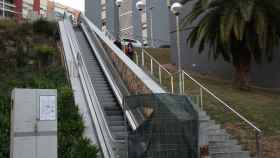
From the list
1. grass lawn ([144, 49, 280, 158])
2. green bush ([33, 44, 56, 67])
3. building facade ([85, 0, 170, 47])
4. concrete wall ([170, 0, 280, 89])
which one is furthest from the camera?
building facade ([85, 0, 170, 47])

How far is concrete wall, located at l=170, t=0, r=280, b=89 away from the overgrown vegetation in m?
7.05

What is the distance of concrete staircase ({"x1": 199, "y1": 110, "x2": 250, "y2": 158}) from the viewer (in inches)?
474

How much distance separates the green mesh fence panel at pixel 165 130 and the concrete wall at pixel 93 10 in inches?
1860

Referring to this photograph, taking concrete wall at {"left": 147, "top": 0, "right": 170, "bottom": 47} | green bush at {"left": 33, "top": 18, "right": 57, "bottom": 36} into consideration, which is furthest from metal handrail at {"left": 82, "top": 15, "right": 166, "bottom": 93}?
concrete wall at {"left": 147, "top": 0, "right": 170, "bottom": 47}

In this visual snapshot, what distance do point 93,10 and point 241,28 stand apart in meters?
39.5

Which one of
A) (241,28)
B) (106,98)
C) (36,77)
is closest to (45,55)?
(36,77)

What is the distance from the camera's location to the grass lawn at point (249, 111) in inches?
517

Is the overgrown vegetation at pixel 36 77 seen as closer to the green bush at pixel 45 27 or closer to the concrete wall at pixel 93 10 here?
the green bush at pixel 45 27

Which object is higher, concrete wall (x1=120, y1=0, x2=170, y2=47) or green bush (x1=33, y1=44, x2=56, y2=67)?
concrete wall (x1=120, y1=0, x2=170, y2=47)

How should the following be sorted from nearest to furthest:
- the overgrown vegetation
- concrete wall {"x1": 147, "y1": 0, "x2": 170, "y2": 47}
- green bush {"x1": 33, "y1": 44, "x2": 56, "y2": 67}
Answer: the overgrown vegetation, green bush {"x1": 33, "y1": 44, "x2": 56, "y2": 67}, concrete wall {"x1": 147, "y1": 0, "x2": 170, "y2": 47}

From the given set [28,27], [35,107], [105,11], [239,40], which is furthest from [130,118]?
[105,11]

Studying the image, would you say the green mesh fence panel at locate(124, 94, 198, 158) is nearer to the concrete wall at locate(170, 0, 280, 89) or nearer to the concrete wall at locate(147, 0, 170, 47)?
the concrete wall at locate(170, 0, 280, 89)

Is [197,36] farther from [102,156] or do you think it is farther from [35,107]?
[35,107]

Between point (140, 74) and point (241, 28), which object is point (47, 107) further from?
point (241, 28)
